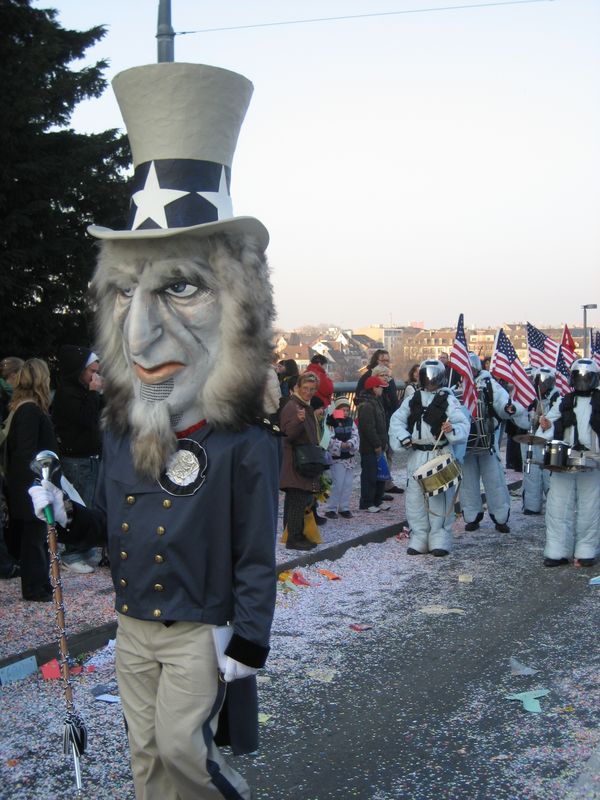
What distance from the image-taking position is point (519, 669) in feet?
19.5

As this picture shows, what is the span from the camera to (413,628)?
22.6 ft

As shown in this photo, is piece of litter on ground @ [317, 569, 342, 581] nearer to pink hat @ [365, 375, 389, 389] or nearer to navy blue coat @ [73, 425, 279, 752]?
pink hat @ [365, 375, 389, 389]

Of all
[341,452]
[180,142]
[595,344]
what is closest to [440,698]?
[180,142]

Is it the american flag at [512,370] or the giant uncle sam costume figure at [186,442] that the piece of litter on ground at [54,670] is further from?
the american flag at [512,370]

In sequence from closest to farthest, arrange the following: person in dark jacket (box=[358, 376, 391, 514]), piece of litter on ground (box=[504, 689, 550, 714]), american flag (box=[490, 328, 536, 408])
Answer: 1. piece of litter on ground (box=[504, 689, 550, 714])
2. american flag (box=[490, 328, 536, 408])
3. person in dark jacket (box=[358, 376, 391, 514])

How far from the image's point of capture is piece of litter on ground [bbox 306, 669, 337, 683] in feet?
19.1

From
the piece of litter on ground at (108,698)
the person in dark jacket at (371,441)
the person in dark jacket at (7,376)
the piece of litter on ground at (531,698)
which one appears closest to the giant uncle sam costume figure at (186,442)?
the piece of litter on ground at (108,698)

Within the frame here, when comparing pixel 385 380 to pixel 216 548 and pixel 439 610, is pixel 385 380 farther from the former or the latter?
pixel 216 548

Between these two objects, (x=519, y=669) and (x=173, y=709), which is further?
(x=519, y=669)

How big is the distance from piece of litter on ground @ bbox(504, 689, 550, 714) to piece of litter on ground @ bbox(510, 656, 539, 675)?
0.30 metres

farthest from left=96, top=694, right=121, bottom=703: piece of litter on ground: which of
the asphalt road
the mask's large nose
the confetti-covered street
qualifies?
the mask's large nose

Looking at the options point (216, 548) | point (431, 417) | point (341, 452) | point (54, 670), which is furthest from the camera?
point (341, 452)

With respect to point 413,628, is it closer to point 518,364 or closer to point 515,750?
point 515,750

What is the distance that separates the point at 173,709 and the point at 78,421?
5415mm
